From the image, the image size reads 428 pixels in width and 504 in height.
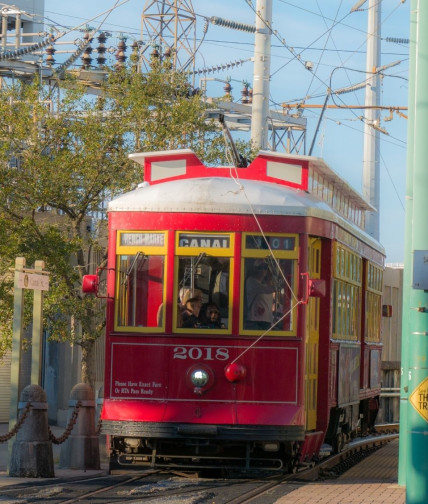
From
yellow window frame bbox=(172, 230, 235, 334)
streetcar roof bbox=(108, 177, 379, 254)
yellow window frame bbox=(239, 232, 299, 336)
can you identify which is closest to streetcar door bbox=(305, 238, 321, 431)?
yellow window frame bbox=(239, 232, 299, 336)

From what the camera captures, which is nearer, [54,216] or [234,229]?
[234,229]

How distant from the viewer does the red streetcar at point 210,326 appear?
1273cm

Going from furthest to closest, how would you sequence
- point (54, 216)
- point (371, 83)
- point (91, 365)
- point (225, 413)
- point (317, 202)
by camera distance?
point (371, 83)
point (54, 216)
point (91, 365)
point (317, 202)
point (225, 413)

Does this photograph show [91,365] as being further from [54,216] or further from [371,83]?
[371,83]

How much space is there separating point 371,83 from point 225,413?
1870cm

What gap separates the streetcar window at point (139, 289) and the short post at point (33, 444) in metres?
1.29

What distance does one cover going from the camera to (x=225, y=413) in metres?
12.7

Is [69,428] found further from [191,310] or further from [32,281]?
[191,310]

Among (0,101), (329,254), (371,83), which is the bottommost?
(329,254)

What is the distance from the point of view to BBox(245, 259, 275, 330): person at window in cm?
1289

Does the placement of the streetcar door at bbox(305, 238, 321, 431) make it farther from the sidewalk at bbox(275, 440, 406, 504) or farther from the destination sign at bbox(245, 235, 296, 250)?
the sidewalk at bbox(275, 440, 406, 504)

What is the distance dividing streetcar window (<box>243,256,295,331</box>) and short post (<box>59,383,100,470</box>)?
305 centimetres

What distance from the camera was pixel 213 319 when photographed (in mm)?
12883

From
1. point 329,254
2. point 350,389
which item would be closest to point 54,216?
point 350,389
